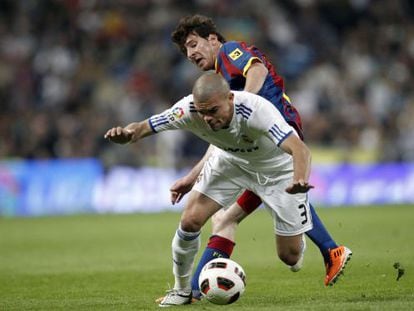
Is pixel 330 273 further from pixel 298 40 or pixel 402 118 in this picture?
pixel 298 40

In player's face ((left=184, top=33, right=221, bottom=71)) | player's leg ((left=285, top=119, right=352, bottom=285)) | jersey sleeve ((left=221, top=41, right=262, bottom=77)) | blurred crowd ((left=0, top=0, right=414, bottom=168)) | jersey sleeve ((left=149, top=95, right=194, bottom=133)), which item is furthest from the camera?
blurred crowd ((left=0, top=0, right=414, bottom=168))

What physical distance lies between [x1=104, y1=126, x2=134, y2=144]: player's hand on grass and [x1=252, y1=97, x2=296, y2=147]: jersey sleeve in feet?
3.25

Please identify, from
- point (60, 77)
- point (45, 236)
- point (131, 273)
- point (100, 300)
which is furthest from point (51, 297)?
point (60, 77)

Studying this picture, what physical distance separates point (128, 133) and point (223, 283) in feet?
4.45

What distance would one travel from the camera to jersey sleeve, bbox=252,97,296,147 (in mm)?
6836

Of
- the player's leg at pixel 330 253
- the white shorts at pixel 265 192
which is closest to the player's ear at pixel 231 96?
the white shorts at pixel 265 192

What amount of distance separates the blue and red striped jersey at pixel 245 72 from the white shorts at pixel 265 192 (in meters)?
0.51

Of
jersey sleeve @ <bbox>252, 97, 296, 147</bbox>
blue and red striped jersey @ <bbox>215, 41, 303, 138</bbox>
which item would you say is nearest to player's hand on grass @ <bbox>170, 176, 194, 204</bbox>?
blue and red striped jersey @ <bbox>215, 41, 303, 138</bbox>

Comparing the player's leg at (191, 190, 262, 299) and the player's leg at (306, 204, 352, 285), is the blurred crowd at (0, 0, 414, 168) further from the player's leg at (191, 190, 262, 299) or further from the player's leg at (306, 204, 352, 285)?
the player's leg at (306, 204, 352, 285)

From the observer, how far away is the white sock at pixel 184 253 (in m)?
7.65

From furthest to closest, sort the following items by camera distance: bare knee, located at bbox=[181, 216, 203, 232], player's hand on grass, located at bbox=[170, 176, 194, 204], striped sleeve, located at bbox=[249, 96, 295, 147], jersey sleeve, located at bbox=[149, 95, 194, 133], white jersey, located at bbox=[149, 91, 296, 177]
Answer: player's hand on grass, located at bbox=[170, 176, 194, 204], bare knee, located at bbox=[181, 216, 203, 232], jersey sleeve, located at bbox=[149, 95, 194, 133], white jersey, located at bbox=[149, 91, 296, 177], striped sleeve, located at bbox=[249, 96, 295, 147]

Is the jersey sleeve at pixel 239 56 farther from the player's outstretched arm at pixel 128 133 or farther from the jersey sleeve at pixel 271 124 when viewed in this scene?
the player's outstretched arm at pixel 128 133

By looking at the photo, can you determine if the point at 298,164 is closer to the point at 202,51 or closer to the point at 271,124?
the point at 271,124

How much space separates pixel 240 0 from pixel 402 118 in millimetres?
5424
